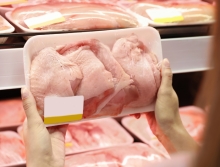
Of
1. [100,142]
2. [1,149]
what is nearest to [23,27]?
[1,149]

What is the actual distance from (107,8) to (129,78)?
14.5 inches

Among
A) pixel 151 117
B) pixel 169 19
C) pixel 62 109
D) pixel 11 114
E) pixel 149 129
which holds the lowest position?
pixel 149 129

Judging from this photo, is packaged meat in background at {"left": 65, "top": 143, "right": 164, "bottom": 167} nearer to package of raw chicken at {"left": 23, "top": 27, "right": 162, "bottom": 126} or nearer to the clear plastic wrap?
package of raw chicken at {"left": 23, "top": 27, "right": 162, "bottom": 126}

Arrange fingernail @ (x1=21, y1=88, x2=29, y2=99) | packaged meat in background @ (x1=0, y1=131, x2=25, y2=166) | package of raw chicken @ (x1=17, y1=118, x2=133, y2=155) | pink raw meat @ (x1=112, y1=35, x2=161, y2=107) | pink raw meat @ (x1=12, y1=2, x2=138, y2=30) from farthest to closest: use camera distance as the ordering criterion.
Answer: package of raw chicken @ (x1=17, y1=118, x2=133, y2=155) → packaged meat in background @ (x1=0, y1=131, x2=25, y2=166) → pink raw meat @ (x1=12, y1=2, x2=138, y2=30) → pink raw meat @ (x1=112, y1=35, x2=161, y2=107) → fingernail @ (x1=21, y1=88, x2=29, y2=99)

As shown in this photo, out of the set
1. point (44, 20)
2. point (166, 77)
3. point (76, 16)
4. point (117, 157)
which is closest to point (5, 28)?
point (44, 20)

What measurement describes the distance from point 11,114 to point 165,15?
896 millimetres

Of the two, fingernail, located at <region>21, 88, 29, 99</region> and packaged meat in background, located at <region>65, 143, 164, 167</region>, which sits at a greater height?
fingernail, located at <region>21, 88, 29, 99</region>

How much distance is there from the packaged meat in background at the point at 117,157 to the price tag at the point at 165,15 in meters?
0.57

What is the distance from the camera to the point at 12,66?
3.70 ft

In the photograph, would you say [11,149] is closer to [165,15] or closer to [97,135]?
[97,135]

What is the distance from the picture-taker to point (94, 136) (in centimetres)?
184

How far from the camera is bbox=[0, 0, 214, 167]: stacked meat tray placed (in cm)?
113

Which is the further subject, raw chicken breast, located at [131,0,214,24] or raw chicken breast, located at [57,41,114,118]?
raw chicken breast, located at [131,0,214,24]

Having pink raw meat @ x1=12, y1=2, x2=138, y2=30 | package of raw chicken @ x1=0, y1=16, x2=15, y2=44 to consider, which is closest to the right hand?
pink raw meat @ x1=12, y1=2, x2=138, y2=30
